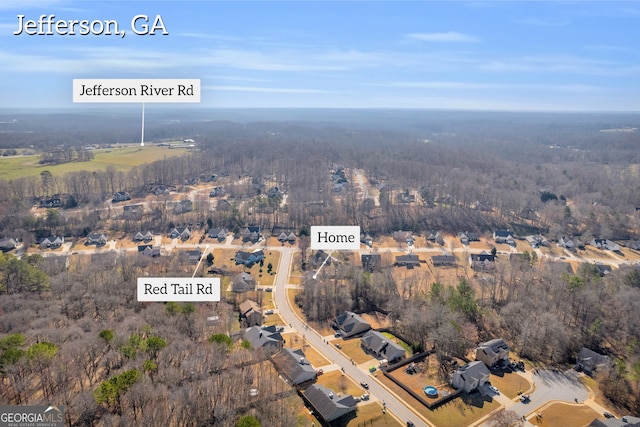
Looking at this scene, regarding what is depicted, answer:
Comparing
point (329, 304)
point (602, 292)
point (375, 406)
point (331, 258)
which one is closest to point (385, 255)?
point (331, 258)

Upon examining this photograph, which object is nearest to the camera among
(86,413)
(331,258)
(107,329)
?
(86,413)

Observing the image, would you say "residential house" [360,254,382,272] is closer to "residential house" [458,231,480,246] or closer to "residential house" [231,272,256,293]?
"residential house" [231,272,256,293]

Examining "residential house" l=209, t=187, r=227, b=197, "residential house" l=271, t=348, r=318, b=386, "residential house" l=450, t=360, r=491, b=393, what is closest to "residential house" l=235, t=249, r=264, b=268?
"residential house" l=271, t=348, r=318, b=386

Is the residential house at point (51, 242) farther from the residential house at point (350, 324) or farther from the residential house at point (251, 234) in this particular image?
the residential house at point (350, 324)

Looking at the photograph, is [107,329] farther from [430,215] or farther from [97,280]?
[430,215]

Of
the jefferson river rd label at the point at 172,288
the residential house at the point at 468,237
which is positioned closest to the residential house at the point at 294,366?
the jefferson river rd label at the point at 172,288

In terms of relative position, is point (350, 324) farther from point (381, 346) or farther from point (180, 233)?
point (180, 233)

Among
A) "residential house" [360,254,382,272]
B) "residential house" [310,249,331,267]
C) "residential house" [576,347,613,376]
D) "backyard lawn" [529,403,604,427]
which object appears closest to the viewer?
"backyard lawn" [529,403,604,427]
